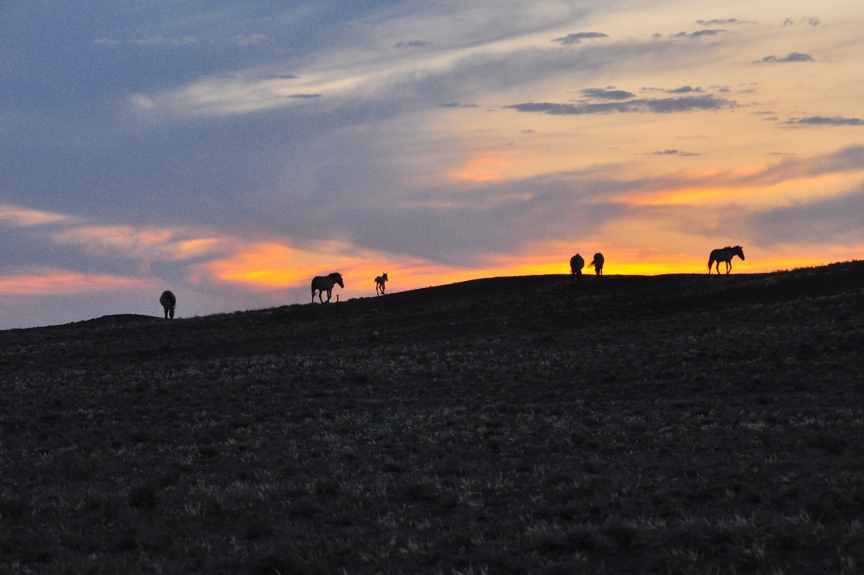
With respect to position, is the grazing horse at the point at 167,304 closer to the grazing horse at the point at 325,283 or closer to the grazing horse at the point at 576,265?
the grazing horse at the point at 325,283

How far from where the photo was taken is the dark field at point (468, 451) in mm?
12492

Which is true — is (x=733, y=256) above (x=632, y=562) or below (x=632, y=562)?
above

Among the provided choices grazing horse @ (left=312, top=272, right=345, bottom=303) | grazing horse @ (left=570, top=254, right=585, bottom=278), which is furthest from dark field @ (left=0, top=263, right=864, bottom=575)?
grazing horse @ (left=312, top=272, right=345, bottom=303)

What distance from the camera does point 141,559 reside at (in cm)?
1304

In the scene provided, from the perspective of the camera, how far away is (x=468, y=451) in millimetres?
20969

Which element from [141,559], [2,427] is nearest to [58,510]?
[141,559]

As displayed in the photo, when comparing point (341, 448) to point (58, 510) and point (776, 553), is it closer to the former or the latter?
point (58, 510)

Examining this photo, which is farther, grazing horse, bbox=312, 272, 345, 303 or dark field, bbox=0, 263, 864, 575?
grazing horse, bbox=312, 272, 345, 303

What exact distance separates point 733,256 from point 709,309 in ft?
86.4

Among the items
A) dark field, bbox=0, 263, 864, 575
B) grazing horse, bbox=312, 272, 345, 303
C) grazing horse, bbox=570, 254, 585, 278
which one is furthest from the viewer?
grazing horse, bbox=312, 272, 345, 303

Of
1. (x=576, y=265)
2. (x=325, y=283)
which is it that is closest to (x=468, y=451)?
(x=576, y=265)

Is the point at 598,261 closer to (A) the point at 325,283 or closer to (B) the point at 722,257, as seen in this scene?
(B) the point at 722,257

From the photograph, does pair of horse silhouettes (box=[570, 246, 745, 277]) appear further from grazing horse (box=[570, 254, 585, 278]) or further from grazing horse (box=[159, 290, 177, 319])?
grazing horse (box=[159, 290, 177, 319])

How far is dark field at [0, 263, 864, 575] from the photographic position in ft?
41.0
